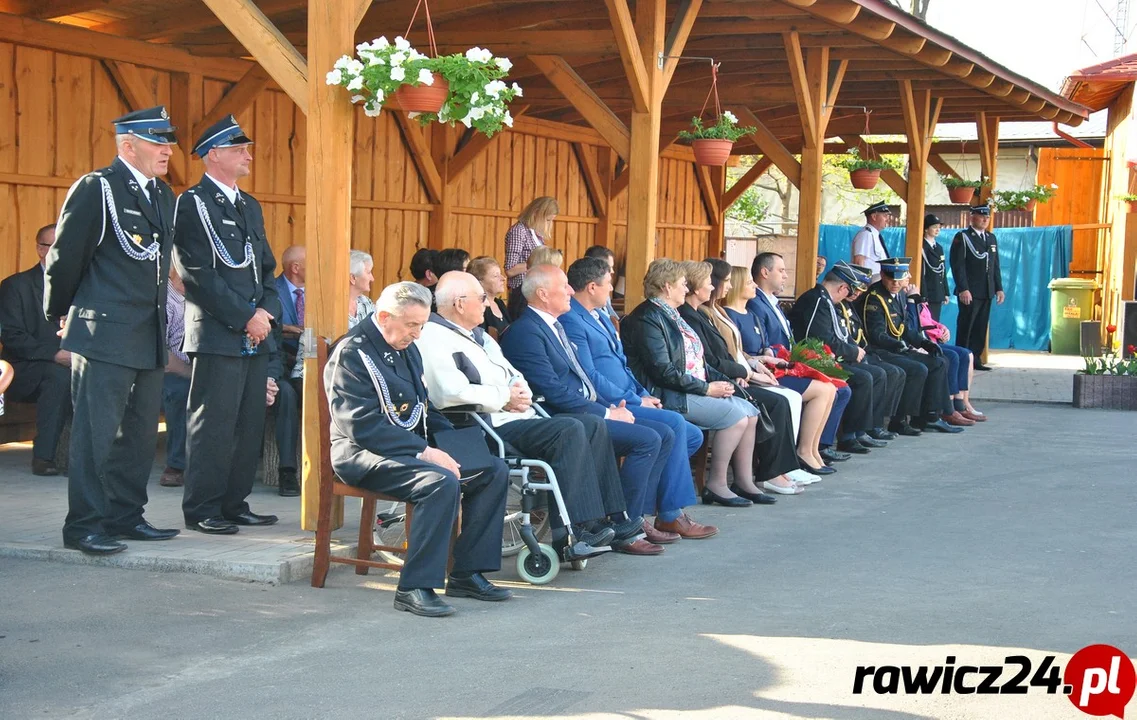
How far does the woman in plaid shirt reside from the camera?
413 inches

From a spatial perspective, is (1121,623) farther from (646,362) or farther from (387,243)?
(387,243)

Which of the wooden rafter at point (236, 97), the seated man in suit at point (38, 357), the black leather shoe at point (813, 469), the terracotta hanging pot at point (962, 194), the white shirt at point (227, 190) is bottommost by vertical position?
the black leather shoe at point (813, 469)

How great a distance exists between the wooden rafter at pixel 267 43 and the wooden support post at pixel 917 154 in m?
9.58

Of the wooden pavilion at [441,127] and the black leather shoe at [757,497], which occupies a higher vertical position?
the wooden pavilion at [441,127]

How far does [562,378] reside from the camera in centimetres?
675

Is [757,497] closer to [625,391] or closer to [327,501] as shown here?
[625,391]

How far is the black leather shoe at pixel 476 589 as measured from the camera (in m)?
5.51

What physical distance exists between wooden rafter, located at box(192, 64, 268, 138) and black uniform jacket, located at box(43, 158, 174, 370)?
17.6 ft

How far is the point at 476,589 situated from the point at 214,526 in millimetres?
1465

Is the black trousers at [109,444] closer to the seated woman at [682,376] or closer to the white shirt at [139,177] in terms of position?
the white shirt at [139,177]

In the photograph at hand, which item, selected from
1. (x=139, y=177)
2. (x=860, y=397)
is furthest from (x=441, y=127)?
(x=139, y=177)

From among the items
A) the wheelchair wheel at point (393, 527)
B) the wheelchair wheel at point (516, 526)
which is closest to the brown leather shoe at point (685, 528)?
the wheelchair wheel at point (516, 526)

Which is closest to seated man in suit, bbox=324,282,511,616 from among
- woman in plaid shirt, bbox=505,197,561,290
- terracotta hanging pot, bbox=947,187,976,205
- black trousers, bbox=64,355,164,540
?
black trousers, bbox=64,355,164,540

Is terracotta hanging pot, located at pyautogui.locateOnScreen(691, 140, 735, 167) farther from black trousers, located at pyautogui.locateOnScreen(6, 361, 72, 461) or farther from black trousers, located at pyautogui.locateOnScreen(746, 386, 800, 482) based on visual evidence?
black trousers, located at pyautogui.locateOnScreen(6, 361, 72, 461)
